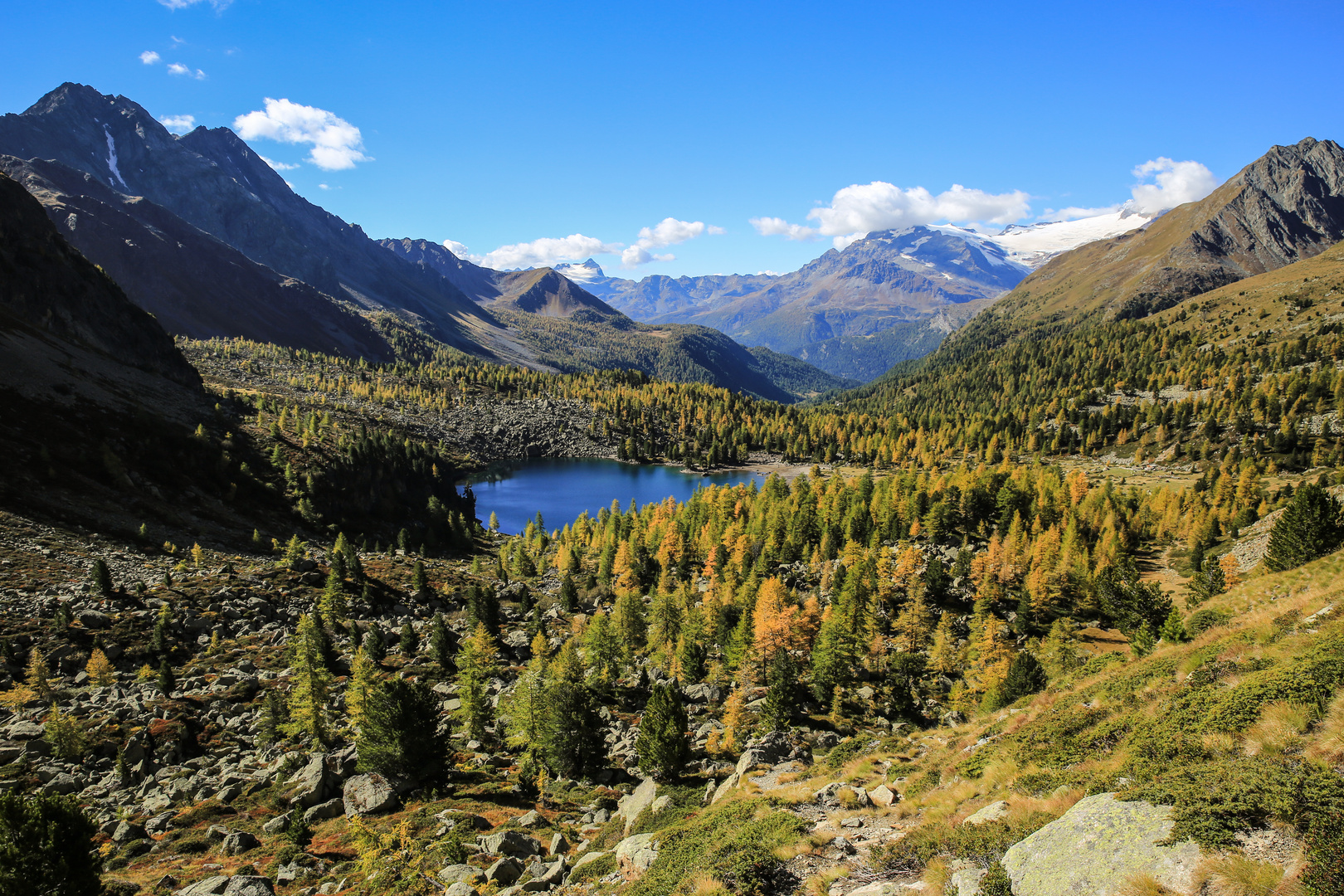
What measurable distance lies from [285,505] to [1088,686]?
117 meters

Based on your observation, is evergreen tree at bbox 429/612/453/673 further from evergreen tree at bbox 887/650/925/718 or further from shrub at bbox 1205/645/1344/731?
shrub at bbox 1205/645/1344/731

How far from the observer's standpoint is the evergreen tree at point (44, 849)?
1962 centimetres

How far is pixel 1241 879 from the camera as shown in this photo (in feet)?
30.9

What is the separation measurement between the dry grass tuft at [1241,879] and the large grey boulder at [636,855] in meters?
16.8

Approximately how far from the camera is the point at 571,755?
3947 cm

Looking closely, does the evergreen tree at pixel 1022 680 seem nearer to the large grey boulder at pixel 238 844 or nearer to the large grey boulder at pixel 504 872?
the large grey boulder at pixel 504 872

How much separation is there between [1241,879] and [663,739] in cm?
3106

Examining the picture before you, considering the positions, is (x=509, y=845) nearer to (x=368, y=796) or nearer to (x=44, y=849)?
(x=368, y=796)

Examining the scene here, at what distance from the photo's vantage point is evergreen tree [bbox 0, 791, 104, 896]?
64.4ft

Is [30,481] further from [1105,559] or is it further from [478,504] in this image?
[1105,559]

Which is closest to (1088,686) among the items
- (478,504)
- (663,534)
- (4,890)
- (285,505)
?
(4,890)

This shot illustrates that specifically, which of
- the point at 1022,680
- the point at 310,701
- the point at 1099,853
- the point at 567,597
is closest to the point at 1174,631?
the point at 1022,680

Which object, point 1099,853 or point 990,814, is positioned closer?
point 1099,853

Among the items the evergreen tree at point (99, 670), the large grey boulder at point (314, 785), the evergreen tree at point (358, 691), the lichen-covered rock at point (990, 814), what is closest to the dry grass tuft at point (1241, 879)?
the lichen-covered rock at point (990, 814)
